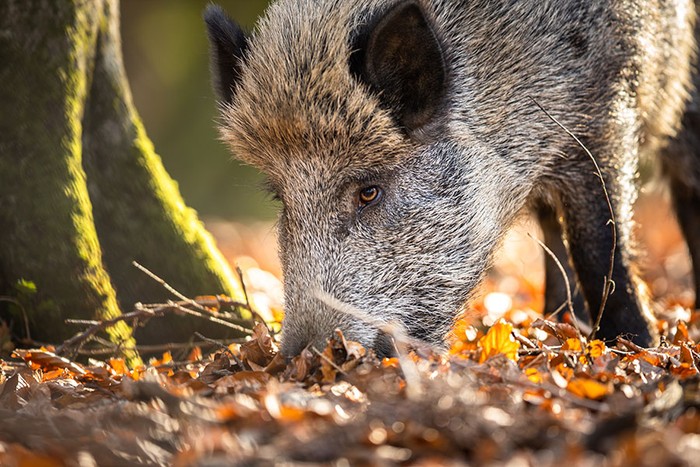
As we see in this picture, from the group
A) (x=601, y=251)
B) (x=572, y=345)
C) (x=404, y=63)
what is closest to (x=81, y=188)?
(x=404, y=63)

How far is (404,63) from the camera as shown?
3629 mm

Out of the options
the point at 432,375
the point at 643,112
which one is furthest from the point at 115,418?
the point at 643,112

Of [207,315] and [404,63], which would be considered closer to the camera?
[404,63]

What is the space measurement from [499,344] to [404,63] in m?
1.40

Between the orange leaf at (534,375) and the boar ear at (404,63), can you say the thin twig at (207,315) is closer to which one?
the boar ear at (404,63)

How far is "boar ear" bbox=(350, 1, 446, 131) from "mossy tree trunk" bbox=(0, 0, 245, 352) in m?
1.52

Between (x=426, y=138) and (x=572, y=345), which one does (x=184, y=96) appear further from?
(x=572, y=345)

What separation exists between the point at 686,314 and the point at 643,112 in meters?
1.31

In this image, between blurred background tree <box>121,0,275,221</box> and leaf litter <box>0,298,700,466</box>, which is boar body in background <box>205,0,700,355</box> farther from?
blurred background tree <box>121,0,275,221</box>

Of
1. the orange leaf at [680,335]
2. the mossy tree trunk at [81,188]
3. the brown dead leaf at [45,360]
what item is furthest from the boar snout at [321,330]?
the orange leaf at [680,335]

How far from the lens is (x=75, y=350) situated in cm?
368

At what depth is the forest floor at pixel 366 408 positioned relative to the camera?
75.0 inches

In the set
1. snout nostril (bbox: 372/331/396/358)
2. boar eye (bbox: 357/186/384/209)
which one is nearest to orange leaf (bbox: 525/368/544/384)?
snout nostril (bbox: 372/331/396/358)

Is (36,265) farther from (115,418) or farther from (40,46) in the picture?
(115,418)
